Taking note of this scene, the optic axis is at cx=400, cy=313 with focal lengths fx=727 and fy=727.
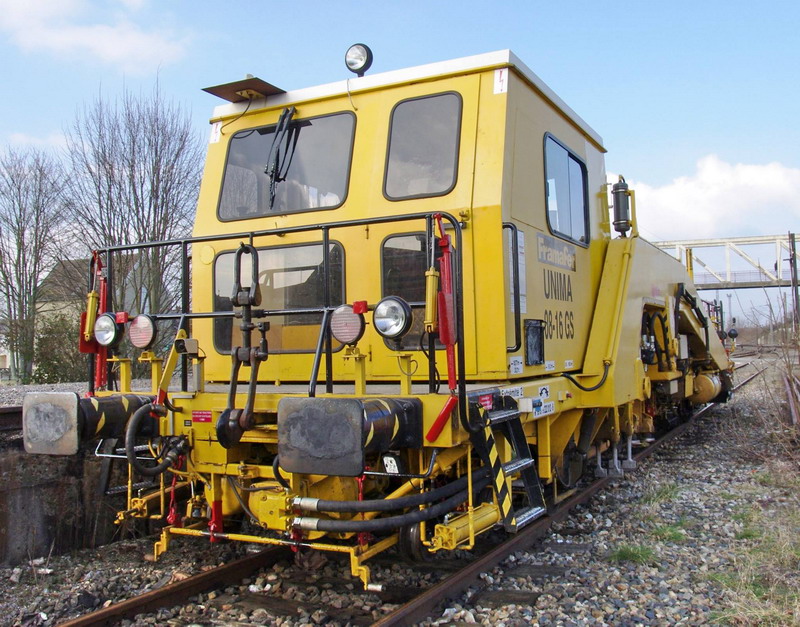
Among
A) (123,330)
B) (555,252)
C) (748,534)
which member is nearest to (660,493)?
(748,534)

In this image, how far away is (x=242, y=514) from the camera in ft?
15.3

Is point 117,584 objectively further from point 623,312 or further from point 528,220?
point 623,312

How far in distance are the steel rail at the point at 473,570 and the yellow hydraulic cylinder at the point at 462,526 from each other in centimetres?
30

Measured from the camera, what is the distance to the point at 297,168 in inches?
211

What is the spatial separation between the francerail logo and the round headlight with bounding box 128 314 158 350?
2.71 m

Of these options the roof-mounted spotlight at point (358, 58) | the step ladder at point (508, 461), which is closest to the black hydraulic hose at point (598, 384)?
the step ladder at point (508, 461)

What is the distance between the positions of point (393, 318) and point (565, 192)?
9.65ft

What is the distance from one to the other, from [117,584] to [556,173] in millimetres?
4308

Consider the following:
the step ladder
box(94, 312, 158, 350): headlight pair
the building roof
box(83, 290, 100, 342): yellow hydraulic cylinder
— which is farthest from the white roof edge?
the building roof

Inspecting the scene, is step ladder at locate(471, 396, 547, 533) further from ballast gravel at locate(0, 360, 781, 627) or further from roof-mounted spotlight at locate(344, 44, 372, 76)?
roof-mounted spotlight at locate(344, 44, 372, 76)

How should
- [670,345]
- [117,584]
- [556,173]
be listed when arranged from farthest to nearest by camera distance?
1. [670,345]
2. [556,173]
3. [117,584]

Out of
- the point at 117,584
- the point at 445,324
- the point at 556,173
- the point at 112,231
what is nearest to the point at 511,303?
the point at 445,324

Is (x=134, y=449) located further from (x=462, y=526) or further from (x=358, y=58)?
(x=358, y=58)

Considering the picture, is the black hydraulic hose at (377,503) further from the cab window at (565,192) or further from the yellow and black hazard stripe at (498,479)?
the cab window at (565,192)
